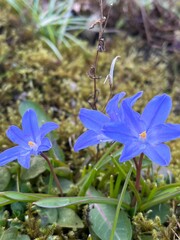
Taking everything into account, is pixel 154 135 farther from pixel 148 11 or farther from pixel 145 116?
pixel 148 11

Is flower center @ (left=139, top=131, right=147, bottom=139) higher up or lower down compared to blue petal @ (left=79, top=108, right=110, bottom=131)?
lower down

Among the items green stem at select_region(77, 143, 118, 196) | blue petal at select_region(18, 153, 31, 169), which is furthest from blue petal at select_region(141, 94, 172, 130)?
blue petal at select_region(18, 153, 31, 169)

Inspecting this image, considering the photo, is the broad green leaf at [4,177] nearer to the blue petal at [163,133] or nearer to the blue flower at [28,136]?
the blue flower at [28,136]

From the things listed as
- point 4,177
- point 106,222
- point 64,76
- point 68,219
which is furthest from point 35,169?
point 64,76

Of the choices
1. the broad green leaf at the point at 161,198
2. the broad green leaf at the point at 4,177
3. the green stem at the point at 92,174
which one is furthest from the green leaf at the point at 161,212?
the broad green leaf at the point at 4,177

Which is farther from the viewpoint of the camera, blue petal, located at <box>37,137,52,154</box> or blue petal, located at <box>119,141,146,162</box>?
blue petal, located at <box>37,137,52,154</box>

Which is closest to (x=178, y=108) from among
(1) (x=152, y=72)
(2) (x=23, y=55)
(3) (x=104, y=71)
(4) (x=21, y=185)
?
(1) (x=152, y=72)

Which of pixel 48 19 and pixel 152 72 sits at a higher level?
pixel 48 19

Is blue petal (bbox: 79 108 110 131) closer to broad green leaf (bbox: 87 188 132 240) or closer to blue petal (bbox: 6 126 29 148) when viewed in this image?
blue petal (bbox: 6 126 29 148)

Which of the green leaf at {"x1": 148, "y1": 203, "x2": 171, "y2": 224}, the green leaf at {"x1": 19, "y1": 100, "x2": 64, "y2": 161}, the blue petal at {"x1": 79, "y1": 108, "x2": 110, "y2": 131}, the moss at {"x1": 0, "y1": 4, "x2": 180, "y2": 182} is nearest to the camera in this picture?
the blue petal at {"x1": 79, "y1": 108, "x2": 110, "y2": 131}
